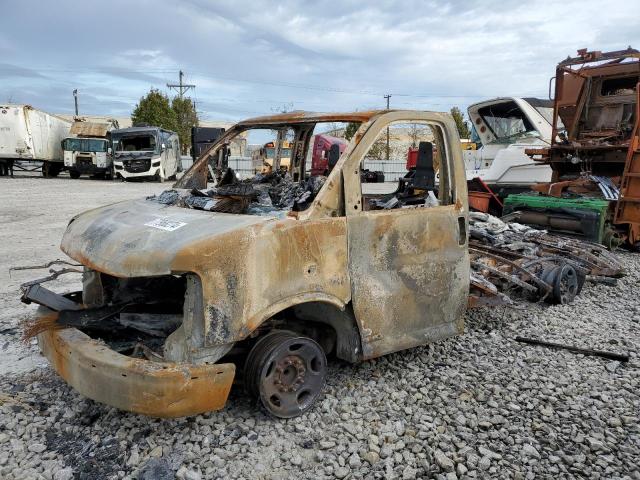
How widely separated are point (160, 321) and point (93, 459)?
84 cm

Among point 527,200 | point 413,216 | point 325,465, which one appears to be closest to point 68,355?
point 325,465

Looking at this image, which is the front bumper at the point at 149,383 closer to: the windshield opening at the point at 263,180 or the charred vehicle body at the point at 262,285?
the charred vehicle body at the point at 262,285

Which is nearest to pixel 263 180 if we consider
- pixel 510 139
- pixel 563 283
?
pixel 563 283

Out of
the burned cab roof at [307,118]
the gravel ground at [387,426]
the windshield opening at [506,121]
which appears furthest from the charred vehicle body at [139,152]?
the burned cab roof at [307,118]

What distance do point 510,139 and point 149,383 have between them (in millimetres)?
11819

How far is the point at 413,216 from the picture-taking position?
11.9 feet

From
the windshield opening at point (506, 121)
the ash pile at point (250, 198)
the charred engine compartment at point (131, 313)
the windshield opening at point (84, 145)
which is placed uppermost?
the windshield opening at point (506, 121)

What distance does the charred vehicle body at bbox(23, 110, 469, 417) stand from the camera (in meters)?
2.74

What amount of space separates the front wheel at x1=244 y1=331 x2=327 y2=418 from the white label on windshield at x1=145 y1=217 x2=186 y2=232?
0.84 m

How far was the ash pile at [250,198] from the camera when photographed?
11.4 feet

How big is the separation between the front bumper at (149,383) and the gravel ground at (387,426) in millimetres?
350

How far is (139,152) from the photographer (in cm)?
2453

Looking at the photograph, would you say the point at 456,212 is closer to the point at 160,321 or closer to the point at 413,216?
the point at 413,216

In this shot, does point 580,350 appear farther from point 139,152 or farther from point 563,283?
point 139,152
